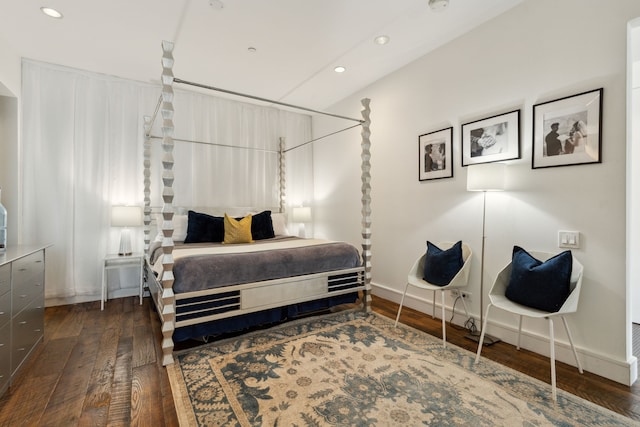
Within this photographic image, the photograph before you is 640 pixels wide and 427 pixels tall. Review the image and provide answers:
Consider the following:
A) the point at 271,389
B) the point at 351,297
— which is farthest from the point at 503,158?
the point at 271,389

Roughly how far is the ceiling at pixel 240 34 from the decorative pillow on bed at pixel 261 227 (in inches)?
69.1

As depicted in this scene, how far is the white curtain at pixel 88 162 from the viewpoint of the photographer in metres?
3.30

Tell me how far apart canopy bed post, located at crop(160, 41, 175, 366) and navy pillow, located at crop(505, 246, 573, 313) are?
7.93 ft

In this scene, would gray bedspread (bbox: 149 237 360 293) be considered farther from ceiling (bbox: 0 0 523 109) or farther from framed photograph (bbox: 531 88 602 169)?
ceiling (bbox: 0 0 523 109)

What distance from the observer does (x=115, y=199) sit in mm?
3674

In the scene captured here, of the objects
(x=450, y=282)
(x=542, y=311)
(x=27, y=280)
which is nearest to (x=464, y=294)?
(x=450, y=282)

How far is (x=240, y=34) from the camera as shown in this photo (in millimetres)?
2816

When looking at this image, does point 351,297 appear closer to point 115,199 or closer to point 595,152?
point 595,152

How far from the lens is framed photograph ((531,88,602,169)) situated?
6.61 ft

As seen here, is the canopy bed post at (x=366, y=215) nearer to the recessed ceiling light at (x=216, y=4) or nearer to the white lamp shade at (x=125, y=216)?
the recessed ceiling light at (x=216, y=4)

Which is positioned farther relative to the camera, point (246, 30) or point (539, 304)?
point (246, 30)

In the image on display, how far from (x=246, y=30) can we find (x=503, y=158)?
2521 mm

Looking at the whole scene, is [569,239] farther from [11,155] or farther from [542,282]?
[11,155]

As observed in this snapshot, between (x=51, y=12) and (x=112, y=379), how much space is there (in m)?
2.91
